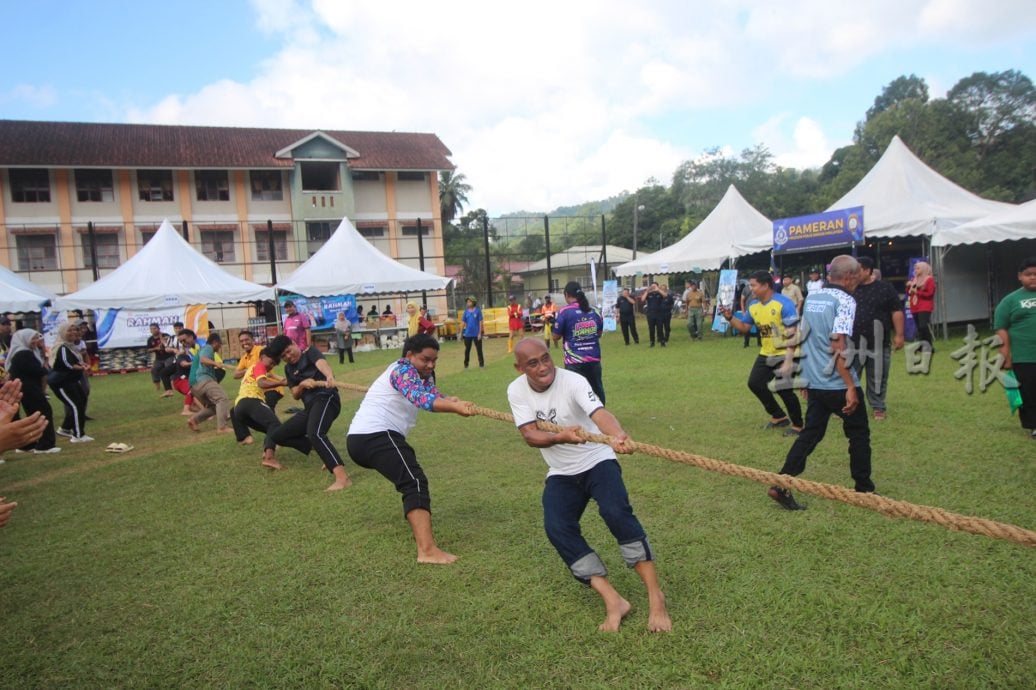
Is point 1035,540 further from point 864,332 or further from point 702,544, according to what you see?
point 864,332

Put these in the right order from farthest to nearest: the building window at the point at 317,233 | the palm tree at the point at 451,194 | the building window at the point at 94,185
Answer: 1. the palm tree at the point at 451,194
2. the building window at the point at 317,233
3. the building window at the point at 94,185

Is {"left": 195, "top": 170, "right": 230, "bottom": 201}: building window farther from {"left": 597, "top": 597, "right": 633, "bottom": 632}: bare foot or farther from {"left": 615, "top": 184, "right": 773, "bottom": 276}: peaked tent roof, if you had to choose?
{"left": 597, "top": 597, "right": 633, "bottom": 632}: bare foot

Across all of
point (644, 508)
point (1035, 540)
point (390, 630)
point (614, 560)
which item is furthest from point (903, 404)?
point (390, 630)

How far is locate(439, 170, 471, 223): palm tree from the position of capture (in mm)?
49219

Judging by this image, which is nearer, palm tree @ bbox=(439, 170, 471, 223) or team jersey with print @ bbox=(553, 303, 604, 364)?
team jersey with print @ bbox=(553, 303, 604, 364)

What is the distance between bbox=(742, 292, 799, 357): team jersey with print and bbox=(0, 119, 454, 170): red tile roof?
101 feet

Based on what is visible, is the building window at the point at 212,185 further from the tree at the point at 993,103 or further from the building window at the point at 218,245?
the tree at the point at 993,103

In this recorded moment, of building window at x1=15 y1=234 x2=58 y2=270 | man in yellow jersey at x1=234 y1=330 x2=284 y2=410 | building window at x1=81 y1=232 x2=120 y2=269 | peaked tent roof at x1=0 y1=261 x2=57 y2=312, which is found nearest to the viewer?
man in yellow jersey at x1=234 y1=330 x2=284 y2=410

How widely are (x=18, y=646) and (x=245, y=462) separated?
14.3 feet

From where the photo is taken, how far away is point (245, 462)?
8117 millimetres

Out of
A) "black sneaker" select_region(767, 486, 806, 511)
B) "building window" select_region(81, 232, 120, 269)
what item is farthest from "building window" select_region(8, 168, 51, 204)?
"black sneaker" select_region(767, 486, 806, 511)

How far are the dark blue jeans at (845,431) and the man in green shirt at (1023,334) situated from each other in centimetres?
239

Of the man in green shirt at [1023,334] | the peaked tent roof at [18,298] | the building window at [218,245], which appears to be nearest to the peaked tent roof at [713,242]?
the man in green shirt at [1023,334]

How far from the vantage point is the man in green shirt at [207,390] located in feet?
32.9
